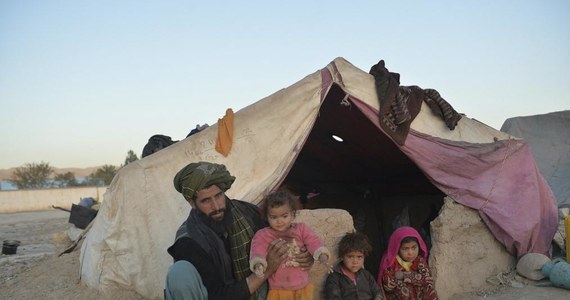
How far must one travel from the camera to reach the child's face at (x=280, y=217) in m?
2.85

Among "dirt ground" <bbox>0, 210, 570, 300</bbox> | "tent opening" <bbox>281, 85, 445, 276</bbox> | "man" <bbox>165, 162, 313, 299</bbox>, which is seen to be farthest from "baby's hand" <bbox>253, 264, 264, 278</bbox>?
"tent opening" <bbox>281, 85, 445, 276</bbox>

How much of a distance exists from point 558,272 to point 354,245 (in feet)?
7.05

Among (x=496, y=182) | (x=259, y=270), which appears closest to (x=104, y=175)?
(x=496, y=182)

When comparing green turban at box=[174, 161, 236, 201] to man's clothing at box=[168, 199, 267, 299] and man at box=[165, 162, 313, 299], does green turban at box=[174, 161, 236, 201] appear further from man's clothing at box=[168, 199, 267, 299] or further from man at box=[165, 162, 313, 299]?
man's clothing at box=[168, 199, 267, 299]

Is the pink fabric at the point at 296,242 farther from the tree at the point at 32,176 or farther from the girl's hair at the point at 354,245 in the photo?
the tree at the point at 32,176

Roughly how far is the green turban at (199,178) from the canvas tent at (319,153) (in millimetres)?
1135

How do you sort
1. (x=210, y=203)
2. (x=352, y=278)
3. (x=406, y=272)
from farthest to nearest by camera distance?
(x=406, y=272) < (x=352, y=278) < (x=210, y=203)

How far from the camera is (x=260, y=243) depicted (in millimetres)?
2791

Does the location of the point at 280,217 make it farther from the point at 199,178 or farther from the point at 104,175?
the point at 104,175

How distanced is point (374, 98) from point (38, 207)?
32.5m

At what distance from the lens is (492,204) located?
4.74m

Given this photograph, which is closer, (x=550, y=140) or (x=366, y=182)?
(x=366, y=182)

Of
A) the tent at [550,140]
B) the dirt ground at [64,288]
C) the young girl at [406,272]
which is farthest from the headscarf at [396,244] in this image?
the tent at [550,140]

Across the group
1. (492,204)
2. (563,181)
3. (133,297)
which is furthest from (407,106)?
(563,181)
